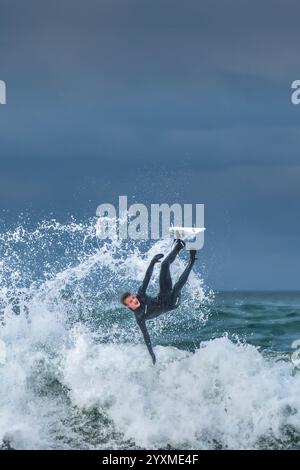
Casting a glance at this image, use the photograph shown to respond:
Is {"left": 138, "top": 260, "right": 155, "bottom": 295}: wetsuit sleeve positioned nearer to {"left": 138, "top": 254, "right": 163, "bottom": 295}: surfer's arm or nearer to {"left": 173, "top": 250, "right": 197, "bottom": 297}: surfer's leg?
{"left": 138, "top": 254, "right": 163, "bottom": 295}: surfer's arm

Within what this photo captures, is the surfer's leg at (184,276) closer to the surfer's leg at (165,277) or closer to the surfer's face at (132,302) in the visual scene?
the surfer's leg at (165,277)

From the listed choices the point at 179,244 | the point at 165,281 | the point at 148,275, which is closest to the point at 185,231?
the point at 179,244

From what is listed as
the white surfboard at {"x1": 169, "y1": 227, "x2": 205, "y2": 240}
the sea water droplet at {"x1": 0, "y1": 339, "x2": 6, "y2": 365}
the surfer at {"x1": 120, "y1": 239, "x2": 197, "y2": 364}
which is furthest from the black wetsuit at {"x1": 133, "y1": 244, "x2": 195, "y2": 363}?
the sea water droplet at {"x1": 0, "y1": 339, "x2": 6, "y2": 365}

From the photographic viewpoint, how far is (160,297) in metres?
16.3

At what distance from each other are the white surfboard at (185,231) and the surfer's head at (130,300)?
1473 mm

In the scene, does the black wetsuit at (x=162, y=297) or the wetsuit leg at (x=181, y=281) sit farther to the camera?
the wetsuit leg at (x=181, y=281)

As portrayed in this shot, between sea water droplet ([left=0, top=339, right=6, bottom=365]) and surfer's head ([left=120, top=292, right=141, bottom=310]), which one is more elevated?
surfer's head ([left=120, top=292, right=141, bottom=310])

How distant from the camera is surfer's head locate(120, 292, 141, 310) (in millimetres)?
15113

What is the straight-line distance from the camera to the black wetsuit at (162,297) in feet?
51.9

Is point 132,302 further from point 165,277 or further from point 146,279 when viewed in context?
point 165,277

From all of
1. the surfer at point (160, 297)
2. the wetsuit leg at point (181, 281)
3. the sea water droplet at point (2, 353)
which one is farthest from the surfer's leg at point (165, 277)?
the sea water droplet at point (2, 353)

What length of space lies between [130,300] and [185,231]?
1.70 m

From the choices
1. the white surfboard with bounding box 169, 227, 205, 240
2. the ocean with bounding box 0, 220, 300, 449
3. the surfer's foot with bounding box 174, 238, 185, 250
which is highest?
the white surfboard with bounding box 169, 227, 205, 240
